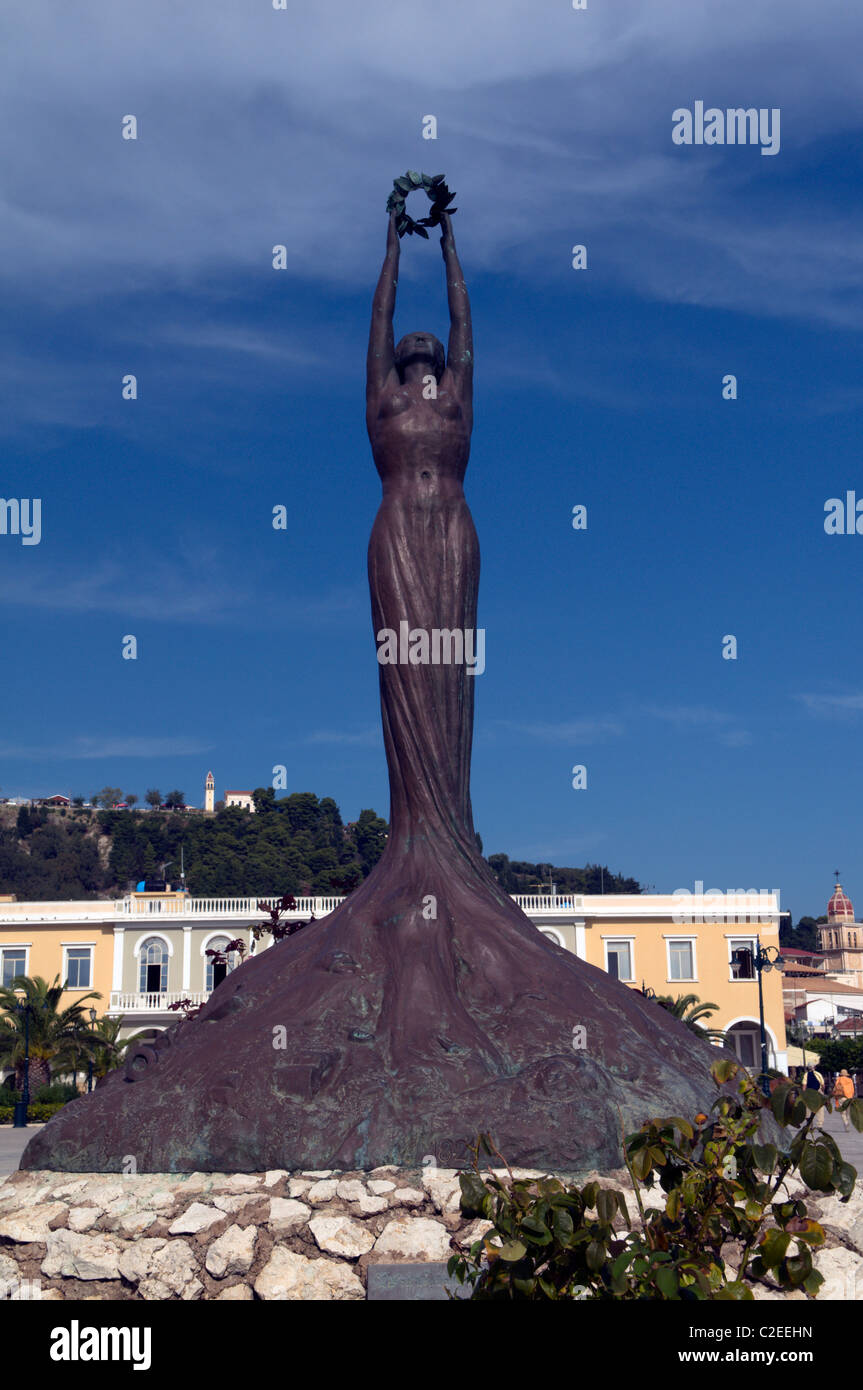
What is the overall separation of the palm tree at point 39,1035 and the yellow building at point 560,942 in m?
3.09

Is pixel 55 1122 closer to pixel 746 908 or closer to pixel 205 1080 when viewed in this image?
pixel 205 1080

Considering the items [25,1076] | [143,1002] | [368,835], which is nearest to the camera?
[25,1076]

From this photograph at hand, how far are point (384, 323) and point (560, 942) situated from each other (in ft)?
88.9

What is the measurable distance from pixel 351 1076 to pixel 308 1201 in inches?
36.5

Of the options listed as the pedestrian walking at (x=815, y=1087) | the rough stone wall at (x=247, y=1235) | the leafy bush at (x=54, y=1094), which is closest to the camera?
the pedestrian walking at (x=815, y=1087)

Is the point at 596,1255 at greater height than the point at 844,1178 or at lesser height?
lesser

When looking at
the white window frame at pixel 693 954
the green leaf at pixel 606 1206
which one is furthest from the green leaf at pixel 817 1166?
the white window frame at pixel 693 954

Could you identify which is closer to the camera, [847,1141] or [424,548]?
[424,548]

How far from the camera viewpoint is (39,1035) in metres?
31.5

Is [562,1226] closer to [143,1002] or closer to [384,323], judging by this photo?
[384,323]

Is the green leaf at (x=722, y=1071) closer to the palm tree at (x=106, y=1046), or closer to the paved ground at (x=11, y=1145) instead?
the paved ground at (x=11, y=1145)

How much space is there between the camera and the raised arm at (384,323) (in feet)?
33.3

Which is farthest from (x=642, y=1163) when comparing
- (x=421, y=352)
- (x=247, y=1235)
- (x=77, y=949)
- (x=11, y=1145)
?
(x=77, y=949)
